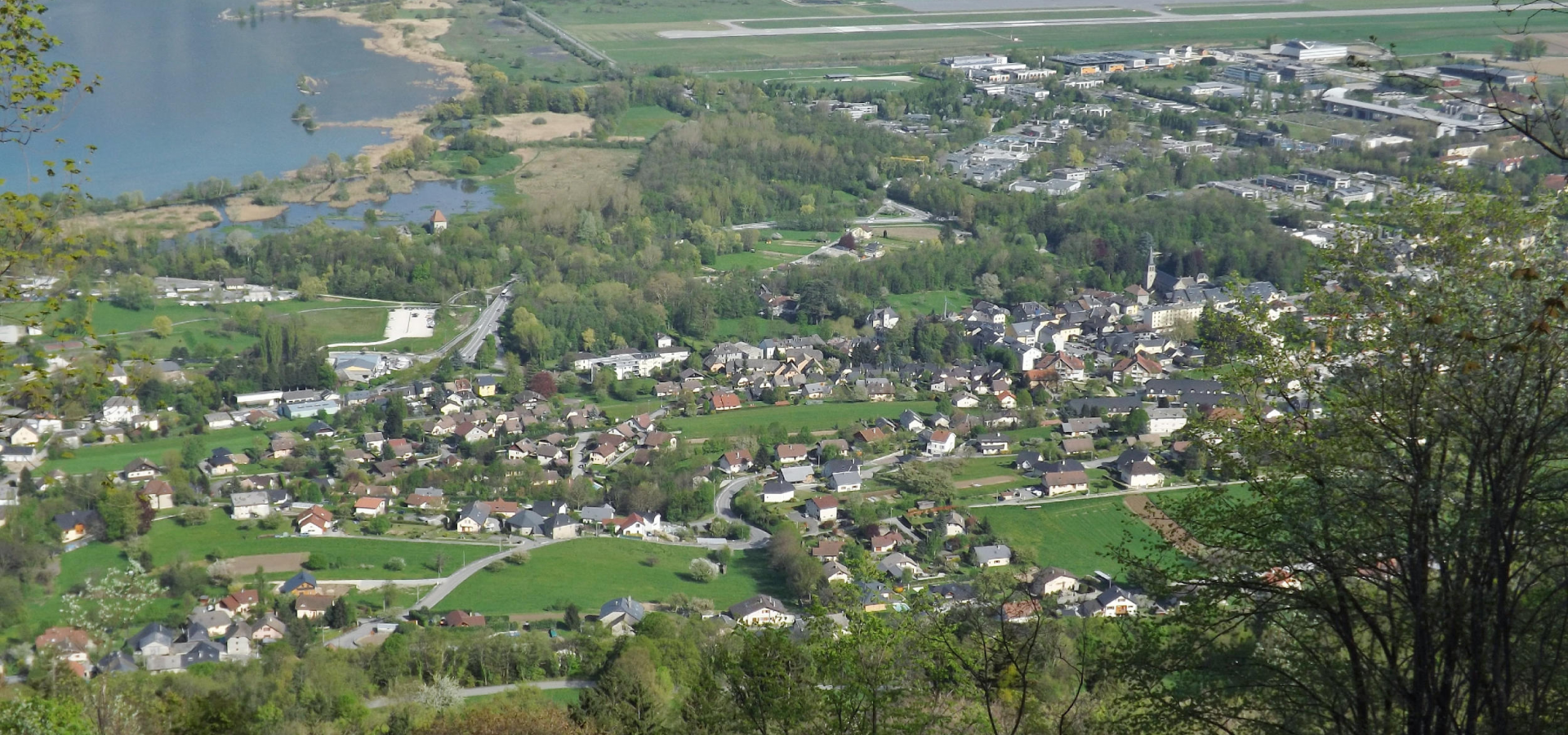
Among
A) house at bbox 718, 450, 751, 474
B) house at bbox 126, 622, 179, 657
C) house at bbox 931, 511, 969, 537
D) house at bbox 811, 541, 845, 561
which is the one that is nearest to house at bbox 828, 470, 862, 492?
house at bbox 718, 450, 751, 474

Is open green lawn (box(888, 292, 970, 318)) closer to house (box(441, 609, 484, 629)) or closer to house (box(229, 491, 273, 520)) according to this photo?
house (box(229, 491, 273, 520))

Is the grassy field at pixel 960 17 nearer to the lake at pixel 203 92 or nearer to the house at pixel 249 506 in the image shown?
the lake at pixel 203 92

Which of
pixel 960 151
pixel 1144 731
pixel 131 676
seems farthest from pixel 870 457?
pixel 960 151

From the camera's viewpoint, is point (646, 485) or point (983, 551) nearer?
point (983, 551)

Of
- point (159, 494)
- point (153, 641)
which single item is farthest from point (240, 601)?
point (159, 494)

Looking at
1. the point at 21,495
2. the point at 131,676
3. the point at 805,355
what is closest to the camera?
the point at 131,676

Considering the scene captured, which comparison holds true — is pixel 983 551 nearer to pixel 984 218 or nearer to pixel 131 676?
pixel 131 676

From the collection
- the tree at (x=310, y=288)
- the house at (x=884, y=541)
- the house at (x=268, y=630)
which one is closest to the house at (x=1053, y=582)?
the house at (x=884, y=541)
